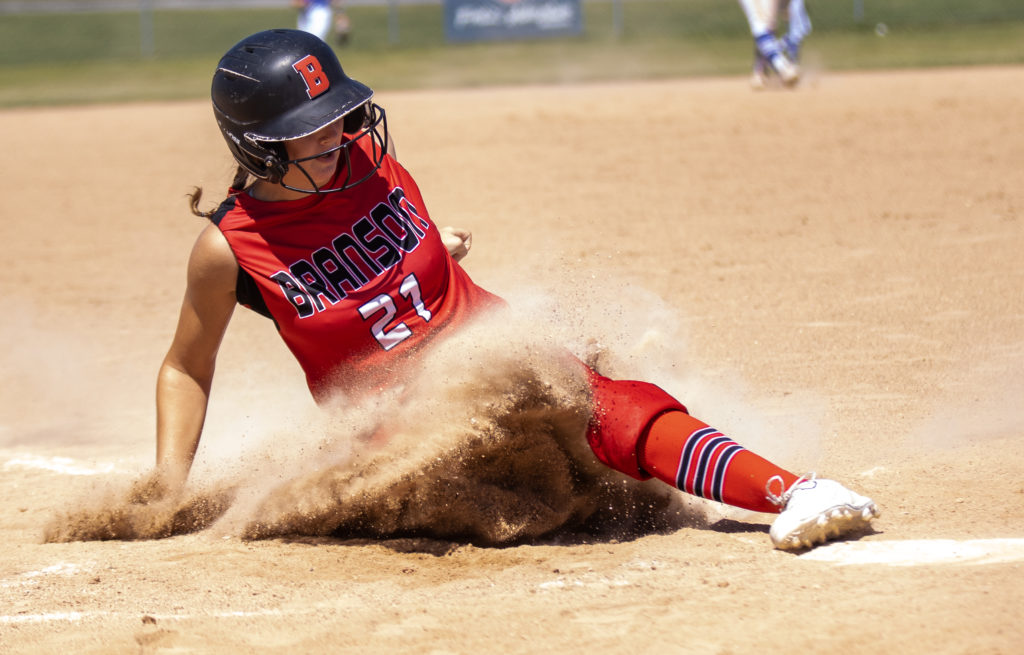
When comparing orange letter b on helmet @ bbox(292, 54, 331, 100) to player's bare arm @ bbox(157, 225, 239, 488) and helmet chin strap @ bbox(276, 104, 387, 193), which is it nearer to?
helmet chin strap @ bbox(276, 104, 387, 193)

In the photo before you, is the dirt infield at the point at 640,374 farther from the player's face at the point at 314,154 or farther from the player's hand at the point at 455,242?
the player's face at the point at 314,154

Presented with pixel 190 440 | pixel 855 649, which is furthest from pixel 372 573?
pixel 855 649

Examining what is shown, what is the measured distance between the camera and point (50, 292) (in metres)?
6.81

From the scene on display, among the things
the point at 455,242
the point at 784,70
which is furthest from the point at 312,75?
the point at 784,70

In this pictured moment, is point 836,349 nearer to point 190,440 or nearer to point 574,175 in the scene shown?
point 190,440

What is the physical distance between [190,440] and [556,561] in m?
1.12

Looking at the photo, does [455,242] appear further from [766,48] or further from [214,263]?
[766,48]

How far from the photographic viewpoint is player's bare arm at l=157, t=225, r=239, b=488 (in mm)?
3148

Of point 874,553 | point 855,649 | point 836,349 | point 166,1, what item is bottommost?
point 166,1

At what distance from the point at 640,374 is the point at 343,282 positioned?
4.20 feet

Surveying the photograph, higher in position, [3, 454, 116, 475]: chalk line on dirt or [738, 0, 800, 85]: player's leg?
[3, 454, 116, 475]: chalk line on dirt

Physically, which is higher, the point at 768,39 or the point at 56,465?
the point at 56,465

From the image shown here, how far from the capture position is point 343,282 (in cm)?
318

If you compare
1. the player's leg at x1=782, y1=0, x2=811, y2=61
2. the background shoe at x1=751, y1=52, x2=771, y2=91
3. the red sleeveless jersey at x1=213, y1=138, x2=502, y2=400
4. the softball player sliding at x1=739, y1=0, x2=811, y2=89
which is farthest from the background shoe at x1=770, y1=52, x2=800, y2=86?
the red sleeveless jersey at x1=213, y1=138, x2=502, y2=400
